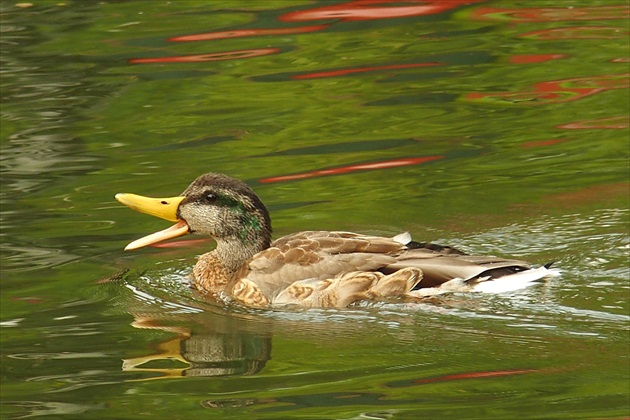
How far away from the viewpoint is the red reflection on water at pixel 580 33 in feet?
48.5

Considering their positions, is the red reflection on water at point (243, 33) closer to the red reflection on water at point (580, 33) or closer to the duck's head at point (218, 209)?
the red reflection on water at point (580, 33)

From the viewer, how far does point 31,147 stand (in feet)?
41.5

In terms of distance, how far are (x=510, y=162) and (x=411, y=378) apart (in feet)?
13.9

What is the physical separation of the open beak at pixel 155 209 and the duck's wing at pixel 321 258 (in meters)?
0.77

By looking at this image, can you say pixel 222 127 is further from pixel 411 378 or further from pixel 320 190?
Answer: pixel 411 378

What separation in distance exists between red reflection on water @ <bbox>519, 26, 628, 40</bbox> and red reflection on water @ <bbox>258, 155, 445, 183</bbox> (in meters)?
3.78

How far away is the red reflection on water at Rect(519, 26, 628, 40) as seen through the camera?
14.8m

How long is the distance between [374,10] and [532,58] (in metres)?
2.58

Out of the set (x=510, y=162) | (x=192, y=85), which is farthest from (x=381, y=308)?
(x=192, y=85)

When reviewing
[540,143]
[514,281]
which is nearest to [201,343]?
[514,281]

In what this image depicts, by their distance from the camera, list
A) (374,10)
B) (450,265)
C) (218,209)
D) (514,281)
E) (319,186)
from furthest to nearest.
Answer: (374,10), (319,186), (218,209), (450,265), (514,281)

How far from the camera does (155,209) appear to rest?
9398 mm

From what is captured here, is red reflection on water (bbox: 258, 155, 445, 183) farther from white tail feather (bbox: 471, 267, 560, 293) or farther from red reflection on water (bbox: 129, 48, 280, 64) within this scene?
red reflection on water (bbox: 129, 48, 280, 64)

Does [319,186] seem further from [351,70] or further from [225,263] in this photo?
[351,70]
